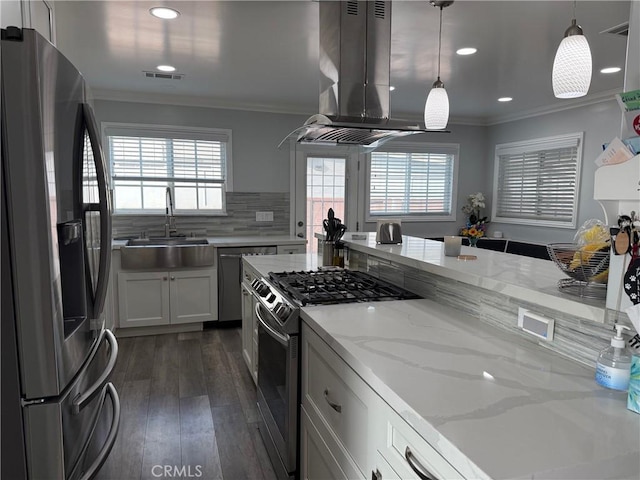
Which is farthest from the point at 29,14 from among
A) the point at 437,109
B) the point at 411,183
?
the point at 411,183

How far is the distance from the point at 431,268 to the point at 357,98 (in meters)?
1.12

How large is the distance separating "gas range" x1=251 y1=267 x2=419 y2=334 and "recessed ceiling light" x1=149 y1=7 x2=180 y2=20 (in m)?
1.65

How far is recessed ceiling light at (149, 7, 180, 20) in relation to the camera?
7.94ft

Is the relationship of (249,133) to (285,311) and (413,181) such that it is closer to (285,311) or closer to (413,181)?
(413,181)

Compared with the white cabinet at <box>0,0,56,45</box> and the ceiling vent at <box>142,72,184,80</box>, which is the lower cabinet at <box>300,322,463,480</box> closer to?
the white cabinet at <box>0,0,56,45</box>

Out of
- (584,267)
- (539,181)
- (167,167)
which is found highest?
(167,167)

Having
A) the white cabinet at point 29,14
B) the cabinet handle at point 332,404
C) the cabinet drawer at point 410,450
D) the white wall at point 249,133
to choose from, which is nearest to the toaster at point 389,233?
the cabinet handle at point 332,404

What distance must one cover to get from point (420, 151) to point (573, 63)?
409 cm

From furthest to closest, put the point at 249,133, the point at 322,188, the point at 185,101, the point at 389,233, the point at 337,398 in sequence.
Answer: the point at 322,188 < the point at 249,133 < the point at 185,101 < the point at 389,233 < the point at 337,398

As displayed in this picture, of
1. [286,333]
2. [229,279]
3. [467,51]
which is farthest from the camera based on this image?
[229,279]

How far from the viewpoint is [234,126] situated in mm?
4832

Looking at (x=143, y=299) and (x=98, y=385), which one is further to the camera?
(x=143, y=299)

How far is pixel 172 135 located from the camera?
461cm

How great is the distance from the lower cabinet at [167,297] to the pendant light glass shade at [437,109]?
2.72m
